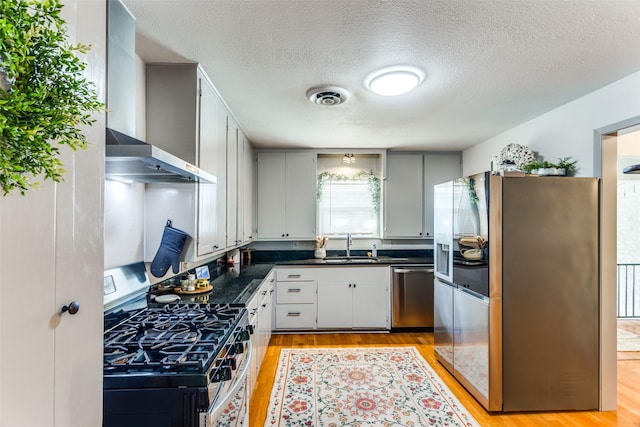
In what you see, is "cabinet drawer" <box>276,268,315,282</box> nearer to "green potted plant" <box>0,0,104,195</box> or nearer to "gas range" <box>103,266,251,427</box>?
"gas range" <box>103,266,251,427</box>

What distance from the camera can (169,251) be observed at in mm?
1994

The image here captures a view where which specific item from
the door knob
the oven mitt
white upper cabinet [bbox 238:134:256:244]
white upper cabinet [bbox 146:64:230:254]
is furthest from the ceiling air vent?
the door knob

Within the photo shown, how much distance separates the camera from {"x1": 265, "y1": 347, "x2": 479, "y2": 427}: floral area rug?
2.28 metres

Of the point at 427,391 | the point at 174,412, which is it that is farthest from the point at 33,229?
the point at 427,391

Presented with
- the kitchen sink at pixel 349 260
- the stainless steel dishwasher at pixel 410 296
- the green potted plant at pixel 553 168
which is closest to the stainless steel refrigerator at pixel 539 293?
the green potted plant at pixel 553 168

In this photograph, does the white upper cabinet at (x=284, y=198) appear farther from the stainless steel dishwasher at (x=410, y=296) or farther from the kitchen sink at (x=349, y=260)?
the stainless steel dishwasher at (x=410, y=296)

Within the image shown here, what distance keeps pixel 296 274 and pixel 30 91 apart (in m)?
3.68

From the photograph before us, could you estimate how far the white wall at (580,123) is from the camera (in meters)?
2.23

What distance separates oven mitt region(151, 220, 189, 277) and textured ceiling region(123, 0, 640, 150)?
3.51 ft

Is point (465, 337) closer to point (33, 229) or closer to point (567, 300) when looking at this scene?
point (567, 300)

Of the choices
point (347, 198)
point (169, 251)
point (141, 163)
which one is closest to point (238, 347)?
point (169, 251)

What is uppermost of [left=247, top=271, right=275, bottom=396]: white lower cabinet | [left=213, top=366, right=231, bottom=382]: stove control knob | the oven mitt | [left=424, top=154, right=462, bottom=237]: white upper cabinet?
[left=424, top=154, right=462, bottom=237]: white upper cabinet

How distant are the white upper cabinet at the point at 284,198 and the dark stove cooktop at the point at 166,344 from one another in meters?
2.53

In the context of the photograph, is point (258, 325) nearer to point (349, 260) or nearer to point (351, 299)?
point (351, 299)
